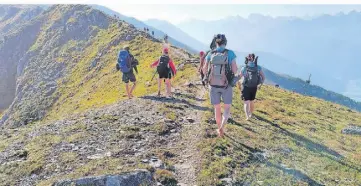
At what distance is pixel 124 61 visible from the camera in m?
23.6

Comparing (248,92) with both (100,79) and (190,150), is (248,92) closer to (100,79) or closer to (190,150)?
(190,150)

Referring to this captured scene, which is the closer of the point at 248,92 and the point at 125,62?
the point at 248,92

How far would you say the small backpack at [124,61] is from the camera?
23.5 meters

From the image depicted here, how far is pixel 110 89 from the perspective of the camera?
4606 cm

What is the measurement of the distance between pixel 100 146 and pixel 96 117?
A: 489 cm

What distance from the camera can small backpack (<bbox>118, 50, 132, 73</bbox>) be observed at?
23469 mm

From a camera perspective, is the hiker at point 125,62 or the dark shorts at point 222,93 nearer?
the dark shorts at point 222,93

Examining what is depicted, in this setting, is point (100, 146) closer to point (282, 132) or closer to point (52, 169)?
point (52, 169)

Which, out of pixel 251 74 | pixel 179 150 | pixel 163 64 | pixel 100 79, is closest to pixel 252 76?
pixel 251 74

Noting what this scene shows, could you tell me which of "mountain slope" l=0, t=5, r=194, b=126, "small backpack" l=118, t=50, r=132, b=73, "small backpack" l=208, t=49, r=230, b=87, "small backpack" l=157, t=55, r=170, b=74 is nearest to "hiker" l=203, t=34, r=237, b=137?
"small backpack" l=208, t=49, r=230, b=87

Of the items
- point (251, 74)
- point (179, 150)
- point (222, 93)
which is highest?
point (251, 74)

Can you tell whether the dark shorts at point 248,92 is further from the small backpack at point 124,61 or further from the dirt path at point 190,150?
the small backpack at point 124,61

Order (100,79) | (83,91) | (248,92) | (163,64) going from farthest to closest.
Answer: (83,91) < (100,79) < (163,64) < (248,92)

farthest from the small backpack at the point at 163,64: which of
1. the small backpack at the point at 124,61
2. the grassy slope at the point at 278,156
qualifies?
the grassy slope at the point at 278,156
